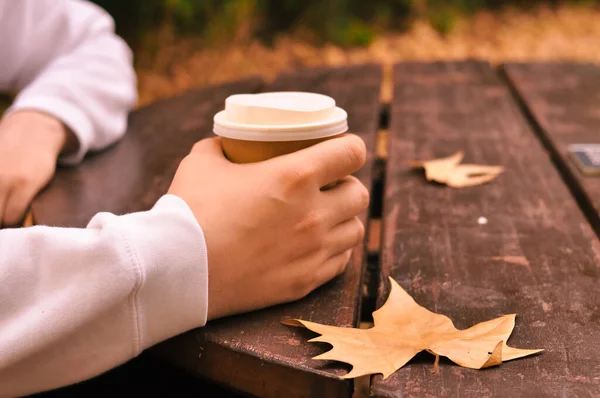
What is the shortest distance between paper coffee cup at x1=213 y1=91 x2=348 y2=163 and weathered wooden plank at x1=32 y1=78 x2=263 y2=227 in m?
0.18

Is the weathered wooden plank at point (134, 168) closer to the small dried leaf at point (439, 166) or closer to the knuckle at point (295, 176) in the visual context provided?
the knuckle at point (295, 176)

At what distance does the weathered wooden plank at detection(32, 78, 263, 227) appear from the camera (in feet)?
3.22

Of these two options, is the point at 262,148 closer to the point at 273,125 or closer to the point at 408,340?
the point at 273,125

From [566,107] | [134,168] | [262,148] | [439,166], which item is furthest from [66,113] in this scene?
[566,107]

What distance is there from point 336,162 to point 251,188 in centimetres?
11

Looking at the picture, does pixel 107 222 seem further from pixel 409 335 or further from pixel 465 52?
pixel 465 52

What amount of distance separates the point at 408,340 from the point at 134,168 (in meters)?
0.69

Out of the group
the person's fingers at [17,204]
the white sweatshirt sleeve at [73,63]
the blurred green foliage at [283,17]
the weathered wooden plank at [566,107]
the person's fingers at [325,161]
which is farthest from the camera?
the blurred green foliage at [283,17]

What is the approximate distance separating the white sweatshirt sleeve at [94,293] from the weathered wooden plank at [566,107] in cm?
62

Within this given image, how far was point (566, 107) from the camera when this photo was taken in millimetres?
1466

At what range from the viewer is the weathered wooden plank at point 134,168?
0.98m

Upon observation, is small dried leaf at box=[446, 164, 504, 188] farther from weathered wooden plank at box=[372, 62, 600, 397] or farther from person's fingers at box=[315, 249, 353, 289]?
person's fingers at box=[315, 249, 353, 289]

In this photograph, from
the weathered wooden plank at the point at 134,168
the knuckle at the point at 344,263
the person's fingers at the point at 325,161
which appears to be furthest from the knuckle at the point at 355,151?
the weathered wooden plank at the point at 134,168

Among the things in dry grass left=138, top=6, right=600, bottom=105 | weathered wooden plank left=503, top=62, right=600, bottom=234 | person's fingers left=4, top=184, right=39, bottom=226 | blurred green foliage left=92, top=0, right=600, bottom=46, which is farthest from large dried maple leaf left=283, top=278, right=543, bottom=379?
blurred green foliage left=92, top=0, right=600, bottom=46
